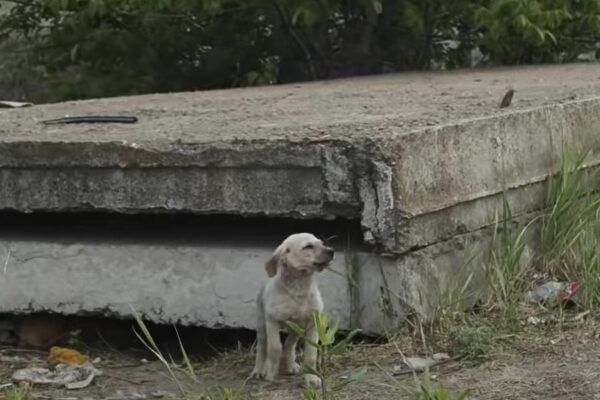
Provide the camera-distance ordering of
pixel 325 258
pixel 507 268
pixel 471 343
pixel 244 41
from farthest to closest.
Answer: pixel 244 41 < pixel 507 268 < pixel 471 343 < pixel 325 258

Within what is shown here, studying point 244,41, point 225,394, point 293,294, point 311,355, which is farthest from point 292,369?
point 244,41

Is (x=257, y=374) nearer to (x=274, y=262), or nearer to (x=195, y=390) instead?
(x=195, y=390)

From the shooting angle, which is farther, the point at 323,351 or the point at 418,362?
the point at 418,362

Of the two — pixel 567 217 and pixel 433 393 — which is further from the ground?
pixel 567 217

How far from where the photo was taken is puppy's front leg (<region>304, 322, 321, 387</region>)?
15.5 ft

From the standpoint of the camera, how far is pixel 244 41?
10.6m

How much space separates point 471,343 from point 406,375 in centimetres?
28

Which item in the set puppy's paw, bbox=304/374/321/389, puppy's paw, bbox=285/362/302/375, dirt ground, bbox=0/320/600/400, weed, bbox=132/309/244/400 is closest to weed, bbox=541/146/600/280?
dirt ground, bbox=0/320/600/400

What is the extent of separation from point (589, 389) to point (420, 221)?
1.01m

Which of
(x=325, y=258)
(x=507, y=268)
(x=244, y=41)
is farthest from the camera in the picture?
(x=244, y=41)

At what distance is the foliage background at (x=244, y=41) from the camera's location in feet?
33.7

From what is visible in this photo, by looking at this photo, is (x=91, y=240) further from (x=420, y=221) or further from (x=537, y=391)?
(x=537, y=391)

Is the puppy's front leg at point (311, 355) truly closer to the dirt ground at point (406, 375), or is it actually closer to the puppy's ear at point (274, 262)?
the dirt ground at point (406, 375)

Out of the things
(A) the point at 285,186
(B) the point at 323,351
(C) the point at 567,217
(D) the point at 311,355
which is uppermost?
(A) the point at 285,186
